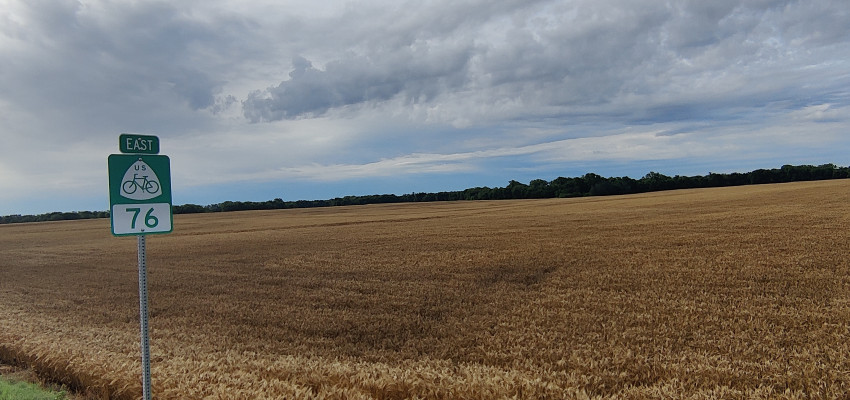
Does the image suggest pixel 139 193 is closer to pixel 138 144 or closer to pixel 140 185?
pixel 140 185

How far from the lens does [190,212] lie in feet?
223

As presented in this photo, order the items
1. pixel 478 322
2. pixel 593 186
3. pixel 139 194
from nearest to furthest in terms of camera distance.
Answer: pixel 139 194 < pixel 478 322 < pixel 593 186

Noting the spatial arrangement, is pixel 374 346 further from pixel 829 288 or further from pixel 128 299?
pixel 829 288

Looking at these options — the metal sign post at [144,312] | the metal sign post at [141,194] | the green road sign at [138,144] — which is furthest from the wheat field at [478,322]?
the green road sign at [138,144]

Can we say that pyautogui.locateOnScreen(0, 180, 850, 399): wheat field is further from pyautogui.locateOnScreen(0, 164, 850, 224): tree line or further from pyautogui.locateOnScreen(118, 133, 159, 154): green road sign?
pyautogui.locateOnScreen(0, 164, 850, 224): tree line

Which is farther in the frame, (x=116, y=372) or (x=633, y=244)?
(x=633, y=244)

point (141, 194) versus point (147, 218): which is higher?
point (141, 194)

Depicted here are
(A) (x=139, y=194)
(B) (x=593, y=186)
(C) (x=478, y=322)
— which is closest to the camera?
(A) (x=139, y=194)

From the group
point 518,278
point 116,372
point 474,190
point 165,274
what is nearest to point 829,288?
point 518,278

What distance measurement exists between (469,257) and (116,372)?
34.7 feet

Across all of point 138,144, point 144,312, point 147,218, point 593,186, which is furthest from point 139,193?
point 593,186

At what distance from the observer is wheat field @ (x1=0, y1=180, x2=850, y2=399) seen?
5969 mm

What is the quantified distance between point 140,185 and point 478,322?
594 cm

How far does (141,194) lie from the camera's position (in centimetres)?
510
